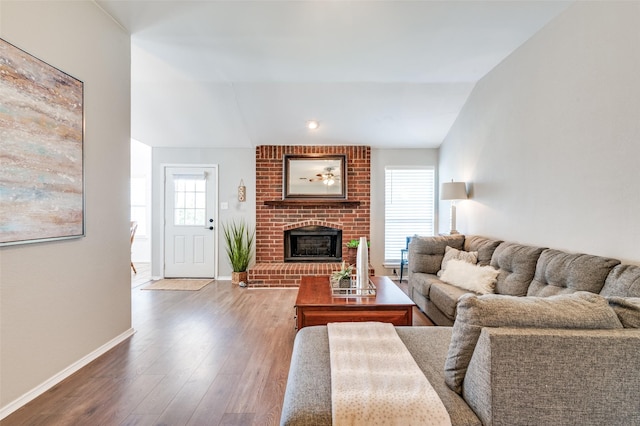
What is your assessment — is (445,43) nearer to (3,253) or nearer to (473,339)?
(473,339)

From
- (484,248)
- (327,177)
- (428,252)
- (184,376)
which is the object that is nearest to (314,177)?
(327,177)

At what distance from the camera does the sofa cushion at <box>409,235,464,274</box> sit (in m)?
3.49

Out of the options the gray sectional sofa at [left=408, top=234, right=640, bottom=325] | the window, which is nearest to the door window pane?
the window

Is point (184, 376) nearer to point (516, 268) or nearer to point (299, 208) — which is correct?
point (516, 268)

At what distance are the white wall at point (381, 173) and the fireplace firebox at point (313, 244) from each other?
0.63 m

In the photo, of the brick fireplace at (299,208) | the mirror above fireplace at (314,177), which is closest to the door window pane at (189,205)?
the brick fireplace at (299,208)

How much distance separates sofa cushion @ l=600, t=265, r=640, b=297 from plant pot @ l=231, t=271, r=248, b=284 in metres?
4.19

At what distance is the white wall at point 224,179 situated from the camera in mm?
5043

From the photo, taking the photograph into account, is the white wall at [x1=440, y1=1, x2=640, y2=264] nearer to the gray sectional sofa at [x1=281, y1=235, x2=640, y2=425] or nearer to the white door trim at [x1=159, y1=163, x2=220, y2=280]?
the gray sectional sofa at [x1=281, y1=235, x2=640, y2=425]

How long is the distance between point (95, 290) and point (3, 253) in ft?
2.54

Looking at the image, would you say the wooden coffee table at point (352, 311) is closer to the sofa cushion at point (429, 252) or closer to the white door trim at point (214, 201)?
the sofa cushion at point (429, 252)

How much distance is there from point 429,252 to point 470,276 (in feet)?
2.44

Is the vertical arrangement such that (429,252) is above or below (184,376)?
above

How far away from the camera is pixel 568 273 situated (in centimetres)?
200
